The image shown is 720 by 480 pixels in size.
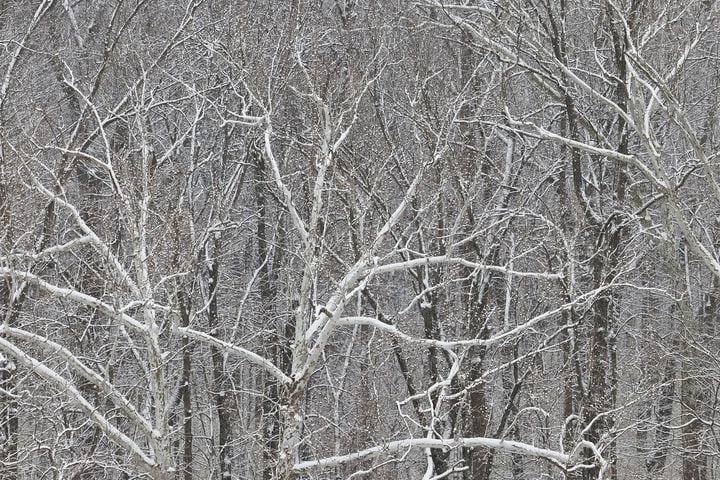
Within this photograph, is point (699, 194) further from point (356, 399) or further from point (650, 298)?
point (356, 399)

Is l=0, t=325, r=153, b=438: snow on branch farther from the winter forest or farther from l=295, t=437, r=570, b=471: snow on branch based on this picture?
l=295, t=437, r=570, b=471: snow on branch

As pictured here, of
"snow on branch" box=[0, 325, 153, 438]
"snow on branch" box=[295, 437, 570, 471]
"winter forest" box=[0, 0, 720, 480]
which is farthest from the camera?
"winter forest" box=[0, 0, 720, 480]

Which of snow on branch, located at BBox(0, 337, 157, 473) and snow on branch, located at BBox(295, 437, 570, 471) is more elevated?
snow on branch, located at BBox(0, 337, 157, 473)

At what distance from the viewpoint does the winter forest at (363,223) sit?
40.5 ft

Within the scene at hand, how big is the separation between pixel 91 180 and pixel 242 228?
3.60 metres

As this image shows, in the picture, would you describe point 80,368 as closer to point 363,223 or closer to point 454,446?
point 363,223

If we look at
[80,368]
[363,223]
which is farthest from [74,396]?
[363,223]

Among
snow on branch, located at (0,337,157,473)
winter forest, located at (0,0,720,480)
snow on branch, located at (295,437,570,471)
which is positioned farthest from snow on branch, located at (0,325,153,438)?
snow on branch, located at (295,437,570,471)

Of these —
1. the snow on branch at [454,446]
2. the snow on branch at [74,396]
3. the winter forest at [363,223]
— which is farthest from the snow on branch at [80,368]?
the snow on branch at [454,446]

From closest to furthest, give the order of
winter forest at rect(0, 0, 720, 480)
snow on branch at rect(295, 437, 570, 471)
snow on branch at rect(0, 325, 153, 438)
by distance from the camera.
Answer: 1. snow on branch at rect(0, 325, 153, 438)
2. snow on branch at rect(295, 437, 570, 471)
3. winter forest at rect(0, 0, 720, 480)

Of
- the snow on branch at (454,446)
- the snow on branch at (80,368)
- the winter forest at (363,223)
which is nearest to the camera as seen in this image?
the snow on branch at (80,368)

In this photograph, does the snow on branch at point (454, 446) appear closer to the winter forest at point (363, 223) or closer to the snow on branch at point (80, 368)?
the winter forest at point (363, 223)

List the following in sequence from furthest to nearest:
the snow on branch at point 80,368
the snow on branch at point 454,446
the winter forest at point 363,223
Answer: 1. the winter forest at point 363,223
2. the snow on branch at point 454,446
3. the snow on branch at point 80,368

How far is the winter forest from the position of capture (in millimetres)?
12352
